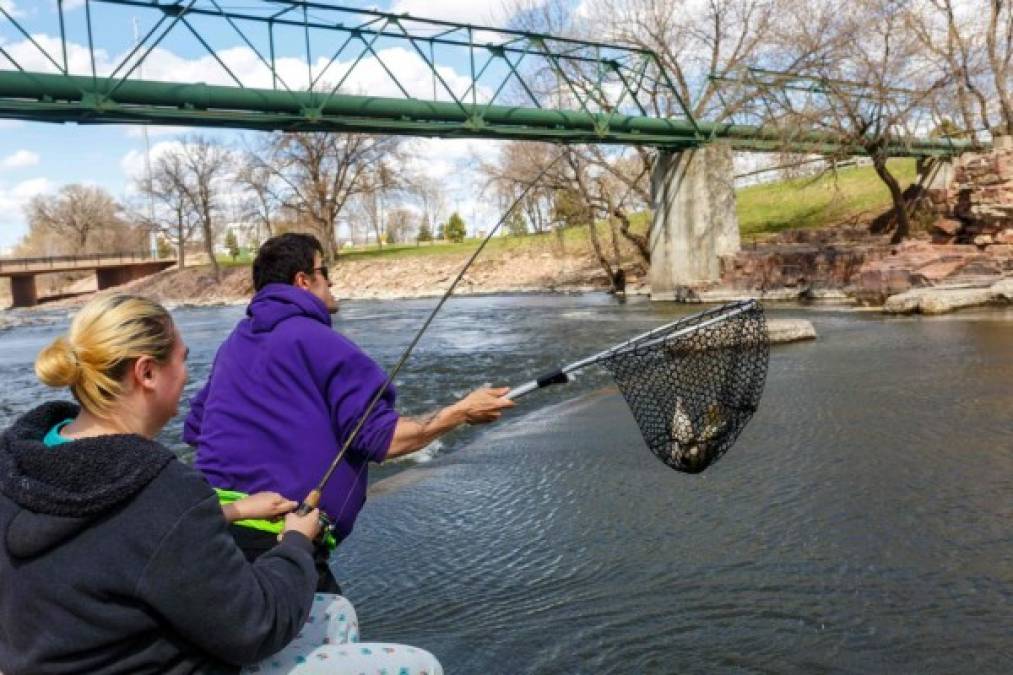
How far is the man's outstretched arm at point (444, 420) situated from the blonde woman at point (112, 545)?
3.34 ft

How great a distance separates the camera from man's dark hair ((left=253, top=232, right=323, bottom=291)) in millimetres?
3340

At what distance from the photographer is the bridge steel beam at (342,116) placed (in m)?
22.4

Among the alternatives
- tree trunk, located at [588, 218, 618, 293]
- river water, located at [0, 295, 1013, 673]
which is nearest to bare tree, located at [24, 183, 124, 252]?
tree trunk, located at [588, 218, 618, 293]

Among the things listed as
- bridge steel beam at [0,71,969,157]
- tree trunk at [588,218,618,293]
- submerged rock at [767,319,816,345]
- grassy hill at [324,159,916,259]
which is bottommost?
submerged rock at [767,319,816,345]

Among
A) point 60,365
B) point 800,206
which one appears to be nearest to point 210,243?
point 800,206

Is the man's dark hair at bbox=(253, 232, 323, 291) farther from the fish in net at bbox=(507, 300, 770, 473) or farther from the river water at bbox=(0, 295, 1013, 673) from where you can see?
the river water at bbox=(0, 295, 1013, 673)

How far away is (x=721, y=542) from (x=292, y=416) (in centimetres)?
343

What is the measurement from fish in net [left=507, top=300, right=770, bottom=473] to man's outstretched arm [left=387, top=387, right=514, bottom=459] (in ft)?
3.14

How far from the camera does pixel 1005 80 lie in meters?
29.0

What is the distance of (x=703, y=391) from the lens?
4.62m

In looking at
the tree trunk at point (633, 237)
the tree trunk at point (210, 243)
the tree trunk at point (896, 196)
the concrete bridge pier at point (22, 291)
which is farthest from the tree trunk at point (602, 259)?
the concrete bridge pier at point (22, 291)

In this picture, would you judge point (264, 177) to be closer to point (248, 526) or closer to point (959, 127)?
point (959, 127)

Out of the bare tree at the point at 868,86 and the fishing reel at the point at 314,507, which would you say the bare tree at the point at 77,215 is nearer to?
the bare tree at the point at 868,86

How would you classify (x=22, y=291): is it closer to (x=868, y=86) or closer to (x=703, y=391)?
(x=868, y=86)
